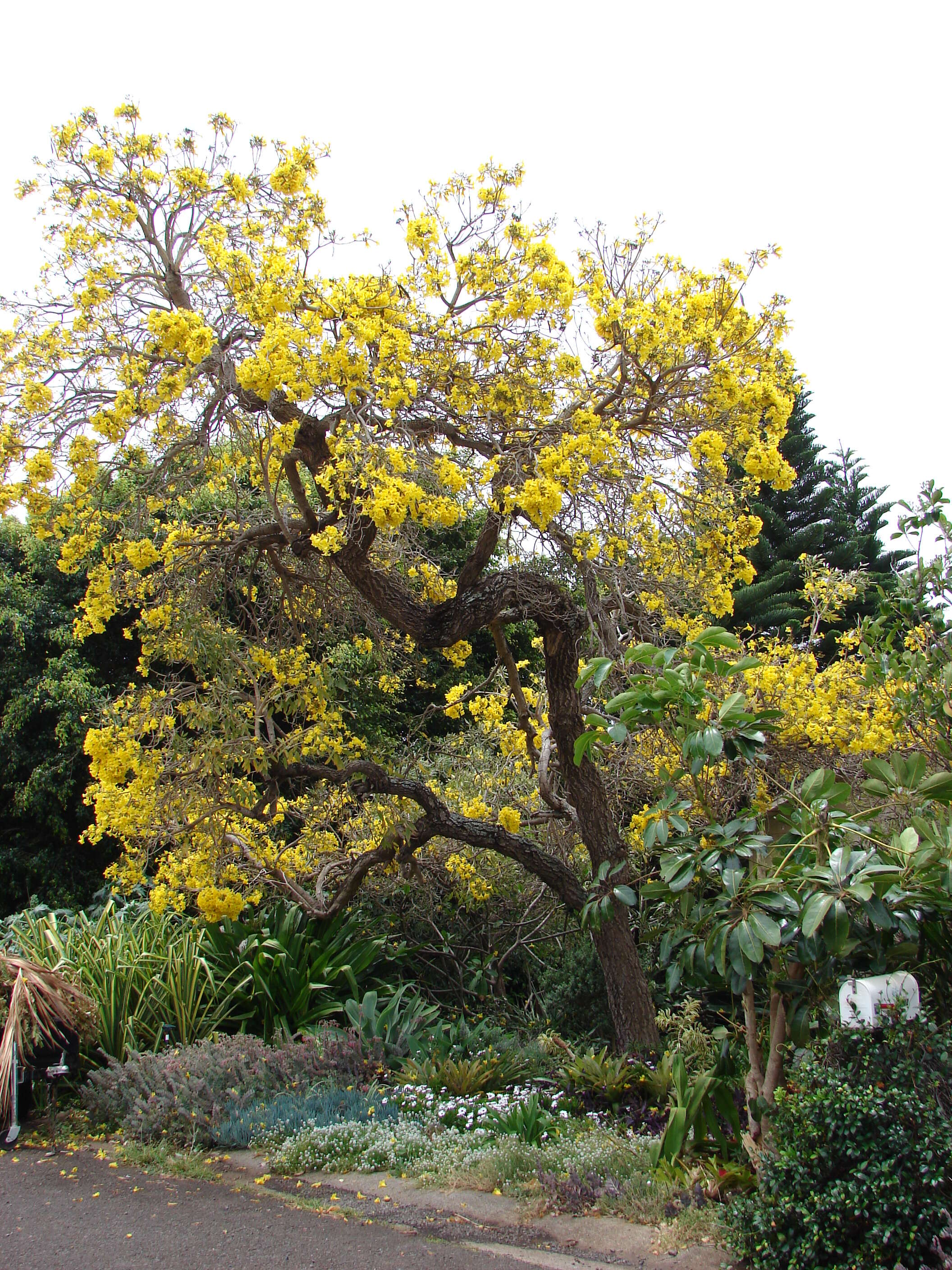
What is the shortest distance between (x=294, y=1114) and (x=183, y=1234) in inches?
38.7

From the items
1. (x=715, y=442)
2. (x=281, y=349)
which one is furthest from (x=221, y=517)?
(x=715, y=442)

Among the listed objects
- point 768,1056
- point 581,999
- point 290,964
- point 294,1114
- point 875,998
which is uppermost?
point 875,998

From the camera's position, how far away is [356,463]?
12.4 feet

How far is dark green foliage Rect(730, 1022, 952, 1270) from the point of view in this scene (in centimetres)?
233

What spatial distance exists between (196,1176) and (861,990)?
2.78 m

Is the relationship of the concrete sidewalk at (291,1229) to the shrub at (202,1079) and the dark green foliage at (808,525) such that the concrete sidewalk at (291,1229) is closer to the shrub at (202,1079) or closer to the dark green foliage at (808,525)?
the shrub at (202,1079)

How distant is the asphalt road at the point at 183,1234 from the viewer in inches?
113

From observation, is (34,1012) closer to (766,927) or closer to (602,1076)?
(602,1076)

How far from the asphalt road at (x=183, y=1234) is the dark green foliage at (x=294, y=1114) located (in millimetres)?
368

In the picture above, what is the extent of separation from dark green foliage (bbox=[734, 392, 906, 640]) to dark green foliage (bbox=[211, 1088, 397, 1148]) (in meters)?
12.3

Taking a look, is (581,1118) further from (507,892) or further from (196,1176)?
(507,892)

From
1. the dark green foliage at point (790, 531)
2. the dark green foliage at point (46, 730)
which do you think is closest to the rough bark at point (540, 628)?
the dark green foliage at point (46, 730)

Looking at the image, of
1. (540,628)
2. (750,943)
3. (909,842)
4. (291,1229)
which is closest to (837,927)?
(750,943)

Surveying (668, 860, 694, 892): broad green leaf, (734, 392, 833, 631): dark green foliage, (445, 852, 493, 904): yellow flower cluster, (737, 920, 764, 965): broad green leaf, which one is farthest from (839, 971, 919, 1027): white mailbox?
(734, 392, 833, 631): dark green foliage
